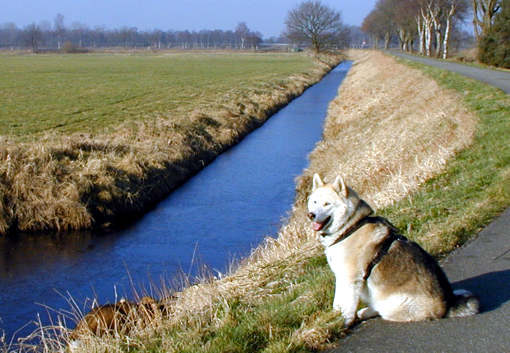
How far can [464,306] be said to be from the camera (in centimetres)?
502

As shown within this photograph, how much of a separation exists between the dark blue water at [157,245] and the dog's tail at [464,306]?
217 inches

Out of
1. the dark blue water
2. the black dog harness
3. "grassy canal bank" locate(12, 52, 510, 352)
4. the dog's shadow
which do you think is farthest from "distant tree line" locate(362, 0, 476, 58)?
the black dog harness

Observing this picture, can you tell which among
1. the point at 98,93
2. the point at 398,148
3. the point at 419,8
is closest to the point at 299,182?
the point at 398,148

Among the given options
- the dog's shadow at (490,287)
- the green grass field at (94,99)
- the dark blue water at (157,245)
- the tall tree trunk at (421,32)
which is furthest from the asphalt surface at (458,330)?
the tall tree trunk at (421,32)

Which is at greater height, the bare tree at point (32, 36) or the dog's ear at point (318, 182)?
the bare tree at point (32, 36)

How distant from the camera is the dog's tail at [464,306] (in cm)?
500

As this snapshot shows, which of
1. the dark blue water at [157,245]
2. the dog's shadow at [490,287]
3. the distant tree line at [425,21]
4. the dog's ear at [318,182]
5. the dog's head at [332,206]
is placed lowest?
the dark blue water at [157,245]

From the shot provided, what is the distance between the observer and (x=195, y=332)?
5141mm

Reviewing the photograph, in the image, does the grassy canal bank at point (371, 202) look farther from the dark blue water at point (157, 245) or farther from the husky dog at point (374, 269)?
the dark blue water at point (157, 245)

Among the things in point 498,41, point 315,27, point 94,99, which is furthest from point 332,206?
point 315,27

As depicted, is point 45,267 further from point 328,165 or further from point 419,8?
point 419,8

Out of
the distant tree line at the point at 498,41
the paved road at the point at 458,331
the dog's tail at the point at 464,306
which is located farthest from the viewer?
the distant tree line at the point at 498,41

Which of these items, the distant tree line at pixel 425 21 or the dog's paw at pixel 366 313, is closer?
the dog's paw at pixel 366 313

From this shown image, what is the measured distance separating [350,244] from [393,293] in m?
0.54
